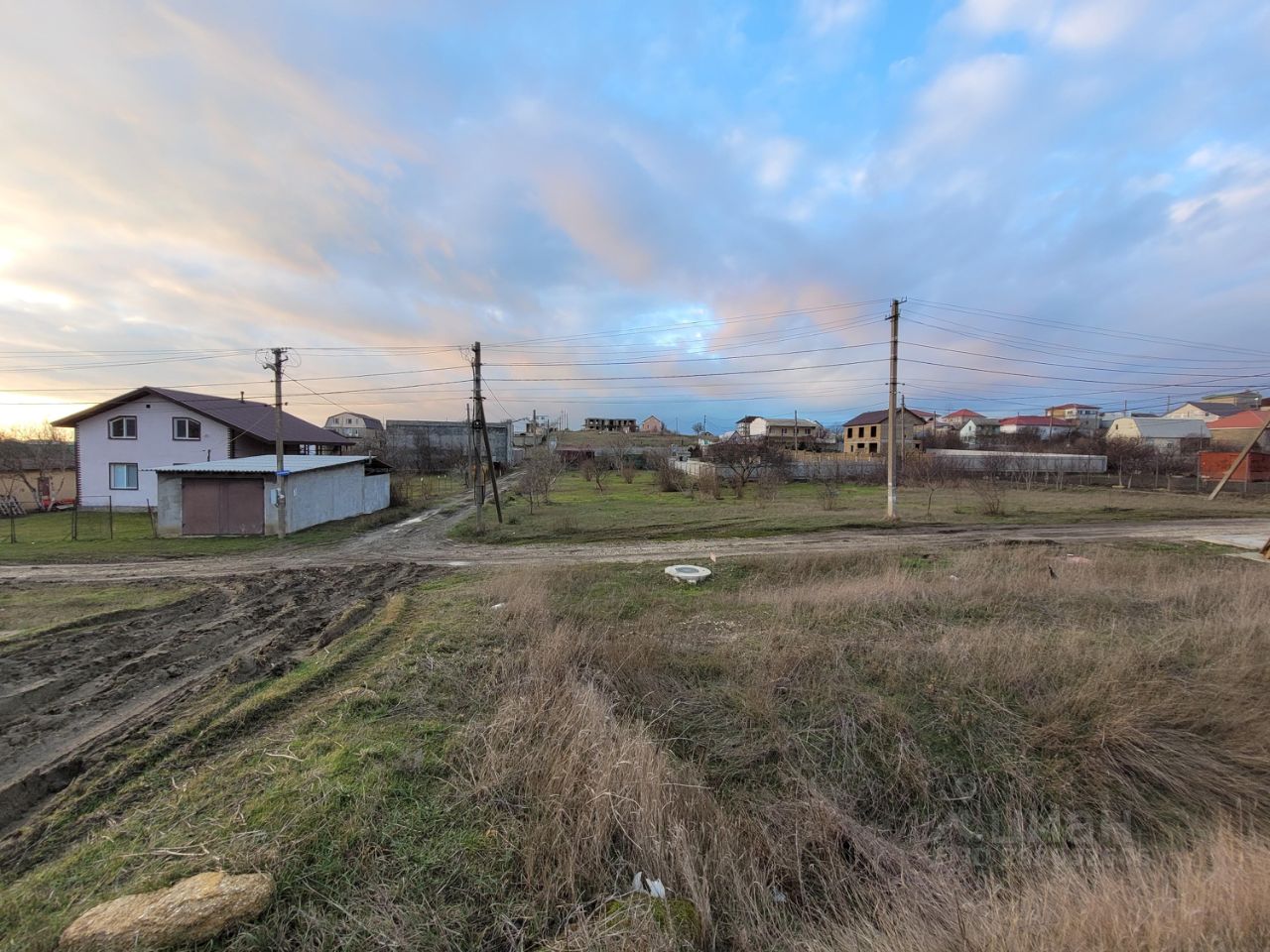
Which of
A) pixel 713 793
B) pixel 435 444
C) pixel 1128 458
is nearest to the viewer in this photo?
pixel 713 793

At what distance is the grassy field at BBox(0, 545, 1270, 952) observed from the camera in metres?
2.99

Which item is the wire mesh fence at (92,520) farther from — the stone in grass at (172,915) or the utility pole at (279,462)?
the stone in grass at (172,915)

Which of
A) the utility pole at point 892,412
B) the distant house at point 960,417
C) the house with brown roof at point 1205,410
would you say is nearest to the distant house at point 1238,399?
the house with brown roof at point 1205,410

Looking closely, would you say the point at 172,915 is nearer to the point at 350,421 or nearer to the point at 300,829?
the point at 300,829

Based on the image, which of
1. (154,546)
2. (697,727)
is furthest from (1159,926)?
(154,546)

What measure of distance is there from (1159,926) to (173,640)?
11.6 metres

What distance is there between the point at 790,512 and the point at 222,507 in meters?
25.1

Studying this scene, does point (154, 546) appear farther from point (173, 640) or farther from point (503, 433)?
point (503, 433)

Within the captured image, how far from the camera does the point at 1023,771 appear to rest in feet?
17.0

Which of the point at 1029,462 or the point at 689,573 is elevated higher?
the point at 1029,462

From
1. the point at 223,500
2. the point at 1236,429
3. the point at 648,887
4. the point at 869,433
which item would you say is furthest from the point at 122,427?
the point at 1236,429

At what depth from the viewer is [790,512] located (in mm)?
25453

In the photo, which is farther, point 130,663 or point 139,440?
point 139,440

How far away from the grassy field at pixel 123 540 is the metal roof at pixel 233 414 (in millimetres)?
6155
